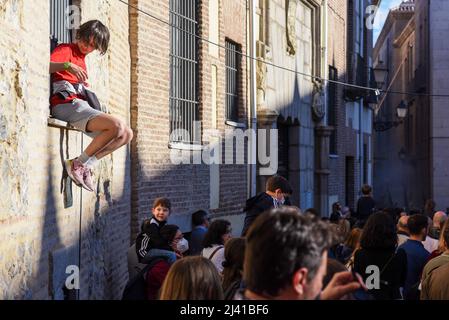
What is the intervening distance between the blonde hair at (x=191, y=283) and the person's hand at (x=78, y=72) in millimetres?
2856

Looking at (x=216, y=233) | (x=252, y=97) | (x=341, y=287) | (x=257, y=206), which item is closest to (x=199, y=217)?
(x=257, y=206)

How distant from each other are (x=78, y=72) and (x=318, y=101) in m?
13.9

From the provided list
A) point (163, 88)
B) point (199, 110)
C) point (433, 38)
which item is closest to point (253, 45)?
point (199, 110)

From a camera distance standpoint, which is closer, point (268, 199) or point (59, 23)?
point (59, 23)

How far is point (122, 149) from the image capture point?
376 inches

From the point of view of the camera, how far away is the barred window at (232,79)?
14.1 m

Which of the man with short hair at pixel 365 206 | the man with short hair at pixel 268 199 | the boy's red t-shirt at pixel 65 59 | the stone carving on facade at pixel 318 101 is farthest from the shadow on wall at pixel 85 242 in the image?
the stone carving on facade at pixel 318 101

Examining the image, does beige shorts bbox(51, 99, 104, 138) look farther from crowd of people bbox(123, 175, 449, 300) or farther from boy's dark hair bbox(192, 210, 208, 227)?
boy's dark hair bbox(192, 210, 208, 227)

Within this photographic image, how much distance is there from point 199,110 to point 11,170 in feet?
23.8

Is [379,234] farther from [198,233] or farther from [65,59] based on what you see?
[198,233]

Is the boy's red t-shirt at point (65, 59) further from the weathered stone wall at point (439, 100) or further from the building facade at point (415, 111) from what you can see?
the weathered stone wall at point (439, 100)

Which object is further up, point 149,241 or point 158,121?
point 158,121

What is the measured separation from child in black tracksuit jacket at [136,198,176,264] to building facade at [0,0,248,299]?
21.4 inches

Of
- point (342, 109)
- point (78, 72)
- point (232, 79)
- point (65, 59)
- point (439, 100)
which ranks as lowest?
point (78, 72)
